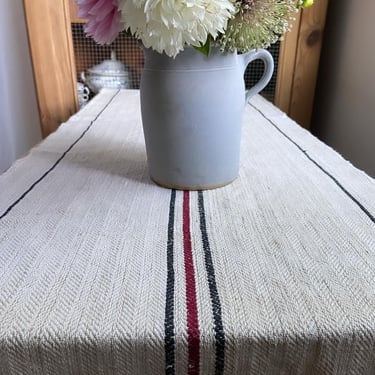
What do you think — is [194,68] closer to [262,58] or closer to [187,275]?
[262,58]

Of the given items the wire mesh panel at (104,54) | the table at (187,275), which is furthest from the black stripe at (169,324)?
the wire mesh panel at (104,54)

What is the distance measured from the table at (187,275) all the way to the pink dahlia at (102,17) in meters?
0.21

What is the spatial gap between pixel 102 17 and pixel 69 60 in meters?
0.96

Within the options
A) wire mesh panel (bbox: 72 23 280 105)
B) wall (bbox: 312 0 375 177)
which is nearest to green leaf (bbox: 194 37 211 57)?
wall (bbox: 312 0 375 177)

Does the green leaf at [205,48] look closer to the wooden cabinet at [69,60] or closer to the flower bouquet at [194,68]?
the flower bouquet at [194,68]

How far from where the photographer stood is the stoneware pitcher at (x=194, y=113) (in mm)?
460

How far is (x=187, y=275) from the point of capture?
34 cm

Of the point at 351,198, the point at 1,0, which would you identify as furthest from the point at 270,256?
the point at 1,0

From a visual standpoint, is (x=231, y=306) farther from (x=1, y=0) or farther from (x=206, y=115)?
(x=1, y=0)

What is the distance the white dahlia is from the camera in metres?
0.35

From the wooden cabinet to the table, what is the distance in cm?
81

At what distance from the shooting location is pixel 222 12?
375 millimetres

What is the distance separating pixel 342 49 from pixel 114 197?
975 mm

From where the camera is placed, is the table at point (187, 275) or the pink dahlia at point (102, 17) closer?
the table at point (187, 275)
